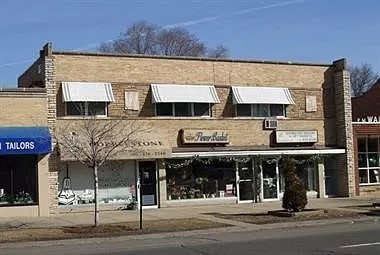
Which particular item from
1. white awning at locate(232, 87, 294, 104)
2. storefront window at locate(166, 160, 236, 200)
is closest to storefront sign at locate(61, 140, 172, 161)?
storefront window at locate(166, 160, 236, 200)

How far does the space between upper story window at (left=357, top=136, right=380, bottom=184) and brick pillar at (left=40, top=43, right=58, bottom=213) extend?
17.1 meters

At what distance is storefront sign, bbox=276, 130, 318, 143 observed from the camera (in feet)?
106

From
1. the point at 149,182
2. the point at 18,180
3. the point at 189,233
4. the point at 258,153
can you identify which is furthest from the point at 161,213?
the point at 189,233

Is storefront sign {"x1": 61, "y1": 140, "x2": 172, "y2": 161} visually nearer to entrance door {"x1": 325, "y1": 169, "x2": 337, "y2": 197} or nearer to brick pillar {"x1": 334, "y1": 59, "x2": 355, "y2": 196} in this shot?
entrance door {"x1": 325, "y1": 169, "x2": 337, "y2": 197}

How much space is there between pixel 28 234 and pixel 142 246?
467 centimetres

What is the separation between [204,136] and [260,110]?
Result: 11.6 feet

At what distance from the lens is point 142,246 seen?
16734mm

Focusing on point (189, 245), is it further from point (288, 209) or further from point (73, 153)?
point (73, 153)

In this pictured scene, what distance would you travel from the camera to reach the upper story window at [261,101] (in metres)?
31.4

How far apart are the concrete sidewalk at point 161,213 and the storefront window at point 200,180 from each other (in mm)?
982

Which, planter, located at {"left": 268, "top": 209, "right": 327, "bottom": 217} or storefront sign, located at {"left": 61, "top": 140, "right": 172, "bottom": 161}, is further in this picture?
storefront sign, located at {"left": 61, "top": 140, "right": 172, "bottom": 161}

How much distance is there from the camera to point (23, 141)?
2538 centimetres

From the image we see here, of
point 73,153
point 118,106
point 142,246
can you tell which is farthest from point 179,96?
point 142,246

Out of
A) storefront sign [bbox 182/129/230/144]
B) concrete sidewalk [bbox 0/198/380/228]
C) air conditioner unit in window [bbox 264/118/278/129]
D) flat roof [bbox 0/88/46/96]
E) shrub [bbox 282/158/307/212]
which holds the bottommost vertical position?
concrete sidewalk [bbox 0/198/380/228]
